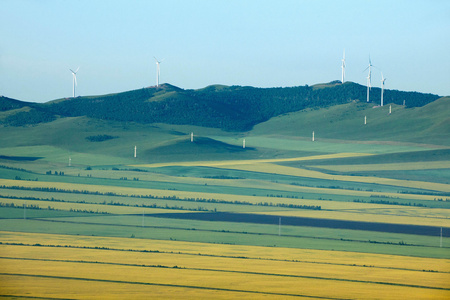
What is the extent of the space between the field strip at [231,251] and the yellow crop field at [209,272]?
0.16 feet

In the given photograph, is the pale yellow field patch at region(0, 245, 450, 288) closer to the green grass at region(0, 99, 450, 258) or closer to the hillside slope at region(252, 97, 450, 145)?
the green grass at region(0, 99, 450, 258)

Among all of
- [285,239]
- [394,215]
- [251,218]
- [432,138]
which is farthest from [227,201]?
[432,138]

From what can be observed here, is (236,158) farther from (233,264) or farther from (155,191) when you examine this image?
(233,264)

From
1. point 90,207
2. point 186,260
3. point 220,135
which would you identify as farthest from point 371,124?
point 186,260

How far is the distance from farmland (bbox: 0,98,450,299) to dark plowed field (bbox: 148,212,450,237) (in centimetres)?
13

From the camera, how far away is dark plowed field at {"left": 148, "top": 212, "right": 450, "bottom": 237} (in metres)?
50.3

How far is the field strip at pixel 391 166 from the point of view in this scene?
95406mm

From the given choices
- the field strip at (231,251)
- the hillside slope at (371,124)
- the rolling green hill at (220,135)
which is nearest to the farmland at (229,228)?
the field strip at (231,251)

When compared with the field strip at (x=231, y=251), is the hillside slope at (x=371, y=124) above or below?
above

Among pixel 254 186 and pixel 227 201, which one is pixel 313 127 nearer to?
pixel 254 186

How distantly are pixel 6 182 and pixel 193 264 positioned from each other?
3965 centimetres

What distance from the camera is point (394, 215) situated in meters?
57.8

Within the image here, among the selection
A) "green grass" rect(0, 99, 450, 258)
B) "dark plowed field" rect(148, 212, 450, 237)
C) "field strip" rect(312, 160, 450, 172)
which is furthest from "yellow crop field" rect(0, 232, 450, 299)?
"field strip" rect(312, 160, 450, 172)

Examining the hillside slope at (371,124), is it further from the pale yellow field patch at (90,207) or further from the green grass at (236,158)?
the pale yellow field patch at (90,207)
